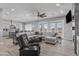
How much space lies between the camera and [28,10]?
2.83 m

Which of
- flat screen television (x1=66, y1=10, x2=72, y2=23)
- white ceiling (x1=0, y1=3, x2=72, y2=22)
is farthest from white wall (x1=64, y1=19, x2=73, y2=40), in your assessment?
white ceiling (x1=0, y1=3, x2=72, y2=22)

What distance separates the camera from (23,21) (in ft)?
9.35

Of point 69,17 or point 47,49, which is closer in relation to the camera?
point 69,17

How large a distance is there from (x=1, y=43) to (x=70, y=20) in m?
1.92

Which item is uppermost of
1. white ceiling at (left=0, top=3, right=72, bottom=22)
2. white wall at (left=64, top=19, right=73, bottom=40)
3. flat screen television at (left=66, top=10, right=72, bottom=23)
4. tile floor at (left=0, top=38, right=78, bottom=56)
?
white ceiling at (left=0, top=3, right=72, bottom=22)

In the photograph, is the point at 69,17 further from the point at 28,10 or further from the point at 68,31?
the point at 28,10

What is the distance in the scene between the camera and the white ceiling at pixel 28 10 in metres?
2.80

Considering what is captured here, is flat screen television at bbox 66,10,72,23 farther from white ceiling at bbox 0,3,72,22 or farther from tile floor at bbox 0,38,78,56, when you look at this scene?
tile floor at bbox 0,38,78,56

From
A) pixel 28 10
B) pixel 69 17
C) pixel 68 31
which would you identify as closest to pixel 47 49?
pixel 68 31

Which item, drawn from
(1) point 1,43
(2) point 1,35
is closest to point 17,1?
(2) point 1,35

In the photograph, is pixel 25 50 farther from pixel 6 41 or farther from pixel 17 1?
pixel 17 1

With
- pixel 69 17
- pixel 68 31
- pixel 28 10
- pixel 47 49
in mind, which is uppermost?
pixel 28 10

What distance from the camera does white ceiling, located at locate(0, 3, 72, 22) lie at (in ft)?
9.18

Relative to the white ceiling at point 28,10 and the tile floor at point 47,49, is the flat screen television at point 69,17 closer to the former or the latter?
the white ceiling at point 28,10
